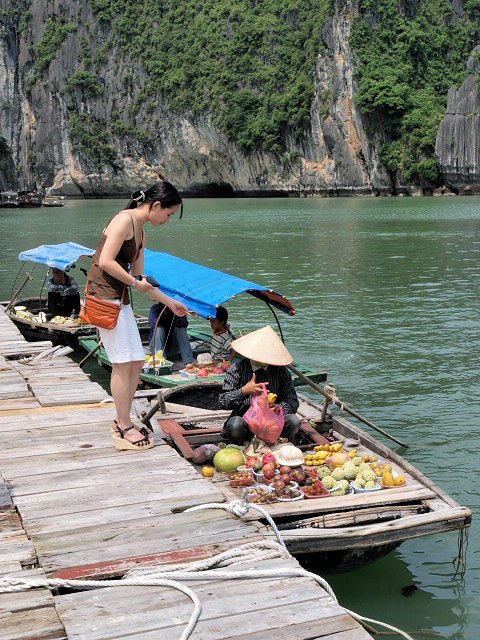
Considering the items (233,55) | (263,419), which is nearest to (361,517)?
(263,419)

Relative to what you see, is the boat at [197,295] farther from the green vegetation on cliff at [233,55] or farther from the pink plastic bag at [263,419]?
the green vegetation on cliff at [233,55]

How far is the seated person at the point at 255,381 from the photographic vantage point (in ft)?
21.0

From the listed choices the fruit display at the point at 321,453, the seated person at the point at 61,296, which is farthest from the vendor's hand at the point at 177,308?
the seated person at the point at 61,296

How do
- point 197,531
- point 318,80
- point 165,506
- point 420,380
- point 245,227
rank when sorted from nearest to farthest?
point 197,531
point 165,506
point 420,380
point 245,227
point 318,80

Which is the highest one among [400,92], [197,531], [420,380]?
[400,92]

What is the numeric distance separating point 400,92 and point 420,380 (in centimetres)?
6925

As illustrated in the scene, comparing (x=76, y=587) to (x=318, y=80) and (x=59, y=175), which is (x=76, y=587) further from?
(x=59, y=175)

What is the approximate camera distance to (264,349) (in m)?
6.40

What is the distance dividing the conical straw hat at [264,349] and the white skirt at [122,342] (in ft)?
3.50

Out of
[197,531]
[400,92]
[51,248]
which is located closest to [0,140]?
[400,92]

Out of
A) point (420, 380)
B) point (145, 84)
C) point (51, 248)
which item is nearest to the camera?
point (420, 380)

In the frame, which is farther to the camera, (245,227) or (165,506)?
(245,227)

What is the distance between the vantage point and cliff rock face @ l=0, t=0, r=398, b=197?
79.5 m

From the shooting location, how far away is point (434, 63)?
272 feet
